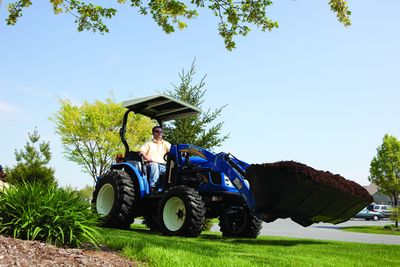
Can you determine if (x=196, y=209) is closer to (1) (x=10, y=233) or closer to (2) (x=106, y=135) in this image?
(1) (x=10, y=233)

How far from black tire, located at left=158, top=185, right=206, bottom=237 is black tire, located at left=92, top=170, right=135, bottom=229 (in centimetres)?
105

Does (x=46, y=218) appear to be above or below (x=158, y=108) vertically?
below

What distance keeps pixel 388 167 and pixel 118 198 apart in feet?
101

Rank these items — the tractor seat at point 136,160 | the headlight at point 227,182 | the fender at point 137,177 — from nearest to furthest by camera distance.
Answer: the headlight at point 227,182 → the fender at point 137,177 → the tractor seat at point 136,160

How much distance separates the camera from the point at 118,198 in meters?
9.85

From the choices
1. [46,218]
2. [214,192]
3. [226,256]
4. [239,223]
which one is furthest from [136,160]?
[46,218]

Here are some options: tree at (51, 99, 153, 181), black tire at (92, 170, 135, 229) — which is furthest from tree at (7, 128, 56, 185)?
black tire at (92, 170, 135, 229)

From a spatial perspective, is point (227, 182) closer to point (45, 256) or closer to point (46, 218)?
point (46, 218)

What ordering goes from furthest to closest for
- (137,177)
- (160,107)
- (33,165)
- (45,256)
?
(33,165) < (160,107) < (137,177) < (45,256)

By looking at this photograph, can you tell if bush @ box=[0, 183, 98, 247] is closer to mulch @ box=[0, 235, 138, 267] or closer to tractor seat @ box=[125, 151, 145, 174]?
mulch @ box=[0, 235, 138, 267]

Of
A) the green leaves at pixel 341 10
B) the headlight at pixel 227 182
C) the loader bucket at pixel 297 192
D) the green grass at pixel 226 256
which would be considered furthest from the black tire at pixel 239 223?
the green leaves at pixel 341 10

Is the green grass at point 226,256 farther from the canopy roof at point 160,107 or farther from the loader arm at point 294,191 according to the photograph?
the canopy roof at point 160,107

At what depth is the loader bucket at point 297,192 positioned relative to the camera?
758 cm

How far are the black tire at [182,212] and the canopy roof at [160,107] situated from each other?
2.11m
